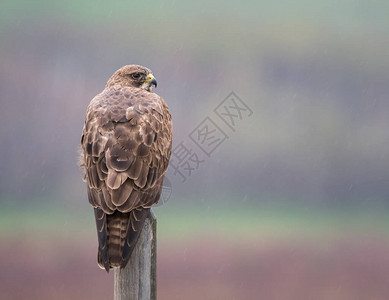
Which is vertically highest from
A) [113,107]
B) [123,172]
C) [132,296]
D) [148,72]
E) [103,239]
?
[148,72]

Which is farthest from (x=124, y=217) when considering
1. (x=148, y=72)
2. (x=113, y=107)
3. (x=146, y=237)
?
(x=148, y=72)

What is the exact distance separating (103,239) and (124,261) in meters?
0.22

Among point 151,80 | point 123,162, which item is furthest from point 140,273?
point 151,80

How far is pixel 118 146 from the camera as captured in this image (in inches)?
143

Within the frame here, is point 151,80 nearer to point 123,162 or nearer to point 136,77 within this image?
point 136,77

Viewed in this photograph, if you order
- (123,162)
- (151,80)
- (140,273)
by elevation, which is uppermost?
(151,80)

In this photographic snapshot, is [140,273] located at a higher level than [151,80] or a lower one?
lower

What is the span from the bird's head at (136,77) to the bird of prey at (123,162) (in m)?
0.56

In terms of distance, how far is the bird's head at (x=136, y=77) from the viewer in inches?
196

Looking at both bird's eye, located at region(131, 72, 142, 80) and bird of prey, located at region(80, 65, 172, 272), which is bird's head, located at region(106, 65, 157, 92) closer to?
bird's eye, located at region(131, 72, 142, 80)

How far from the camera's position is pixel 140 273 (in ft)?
10.9

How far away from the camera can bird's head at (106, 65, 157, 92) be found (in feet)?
16.3

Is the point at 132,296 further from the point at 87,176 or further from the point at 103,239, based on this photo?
the point at 87,176

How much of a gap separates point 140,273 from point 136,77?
2.37 metres
